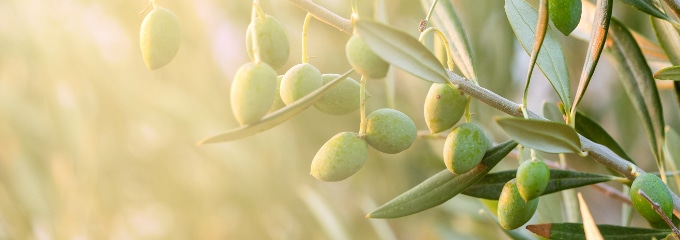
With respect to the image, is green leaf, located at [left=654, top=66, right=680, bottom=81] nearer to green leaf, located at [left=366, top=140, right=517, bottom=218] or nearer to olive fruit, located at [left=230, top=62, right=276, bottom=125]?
green leaf, located at [left=366, top=140, right=517, bottom=218]

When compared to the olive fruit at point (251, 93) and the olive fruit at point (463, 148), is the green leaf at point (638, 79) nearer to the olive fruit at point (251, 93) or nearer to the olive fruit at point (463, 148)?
the olive fruit at point (463, 148)

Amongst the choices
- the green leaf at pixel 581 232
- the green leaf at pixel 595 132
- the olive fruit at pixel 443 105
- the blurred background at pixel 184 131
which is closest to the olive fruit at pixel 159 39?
the olive fruit at pixel 443 105

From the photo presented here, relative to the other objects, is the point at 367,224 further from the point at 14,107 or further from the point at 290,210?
the point at 14,107

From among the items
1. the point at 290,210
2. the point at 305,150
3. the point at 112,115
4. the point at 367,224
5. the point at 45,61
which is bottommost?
the point at 367,224

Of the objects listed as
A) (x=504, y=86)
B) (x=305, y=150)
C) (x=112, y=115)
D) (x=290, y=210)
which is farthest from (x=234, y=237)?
(x=504, y=86)

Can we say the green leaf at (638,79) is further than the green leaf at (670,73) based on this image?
Yes

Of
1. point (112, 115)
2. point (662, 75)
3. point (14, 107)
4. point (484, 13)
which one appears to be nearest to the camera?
point (662, 75)

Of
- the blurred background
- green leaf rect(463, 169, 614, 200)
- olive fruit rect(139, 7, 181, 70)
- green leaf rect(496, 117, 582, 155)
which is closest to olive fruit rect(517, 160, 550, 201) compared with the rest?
green leaf rect(496, 117, 582, 155)
